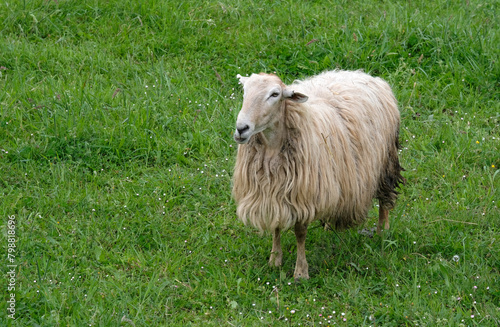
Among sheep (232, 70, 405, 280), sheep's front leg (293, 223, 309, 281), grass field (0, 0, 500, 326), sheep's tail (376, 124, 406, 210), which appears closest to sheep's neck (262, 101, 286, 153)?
sheep (232, 70, 405, 280)

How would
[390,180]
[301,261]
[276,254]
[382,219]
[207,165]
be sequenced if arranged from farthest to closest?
1. [207,165]
2. [382,219]
3. [390,180]
4. [276,254]
5. [301,261]

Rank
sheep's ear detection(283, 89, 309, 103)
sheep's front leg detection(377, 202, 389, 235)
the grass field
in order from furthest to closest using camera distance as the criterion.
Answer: sheep's front leg detection(377, 202, 389, 235)
the grass field
sheep's ear detection(283, 89, 309, 103)

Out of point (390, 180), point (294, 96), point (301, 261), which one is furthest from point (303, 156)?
point (390, 180)

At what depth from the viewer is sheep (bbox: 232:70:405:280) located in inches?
168

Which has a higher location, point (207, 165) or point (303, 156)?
point (303, 156)

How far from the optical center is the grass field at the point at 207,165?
171 inches

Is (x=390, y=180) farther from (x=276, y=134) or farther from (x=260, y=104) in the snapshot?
(x=260, y=104)

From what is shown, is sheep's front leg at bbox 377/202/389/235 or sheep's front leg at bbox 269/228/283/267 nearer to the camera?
sheep's front leg at bbox 269/228/283/267

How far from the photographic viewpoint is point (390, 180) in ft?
17.0

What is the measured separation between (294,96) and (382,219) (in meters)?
1.64

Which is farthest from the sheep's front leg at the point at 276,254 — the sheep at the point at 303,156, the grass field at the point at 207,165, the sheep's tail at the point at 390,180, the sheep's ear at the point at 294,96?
the sheep's ear at the point at 294,96

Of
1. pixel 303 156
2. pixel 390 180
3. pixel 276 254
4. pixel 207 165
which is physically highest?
pixel 303 156

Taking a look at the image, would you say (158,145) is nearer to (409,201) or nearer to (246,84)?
(246,84)

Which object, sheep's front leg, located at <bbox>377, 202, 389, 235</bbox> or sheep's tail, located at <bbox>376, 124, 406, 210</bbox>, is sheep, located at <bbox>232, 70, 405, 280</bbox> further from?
sheep's front leg, located at <bbox>377, 202, 389, 235</bbox>
